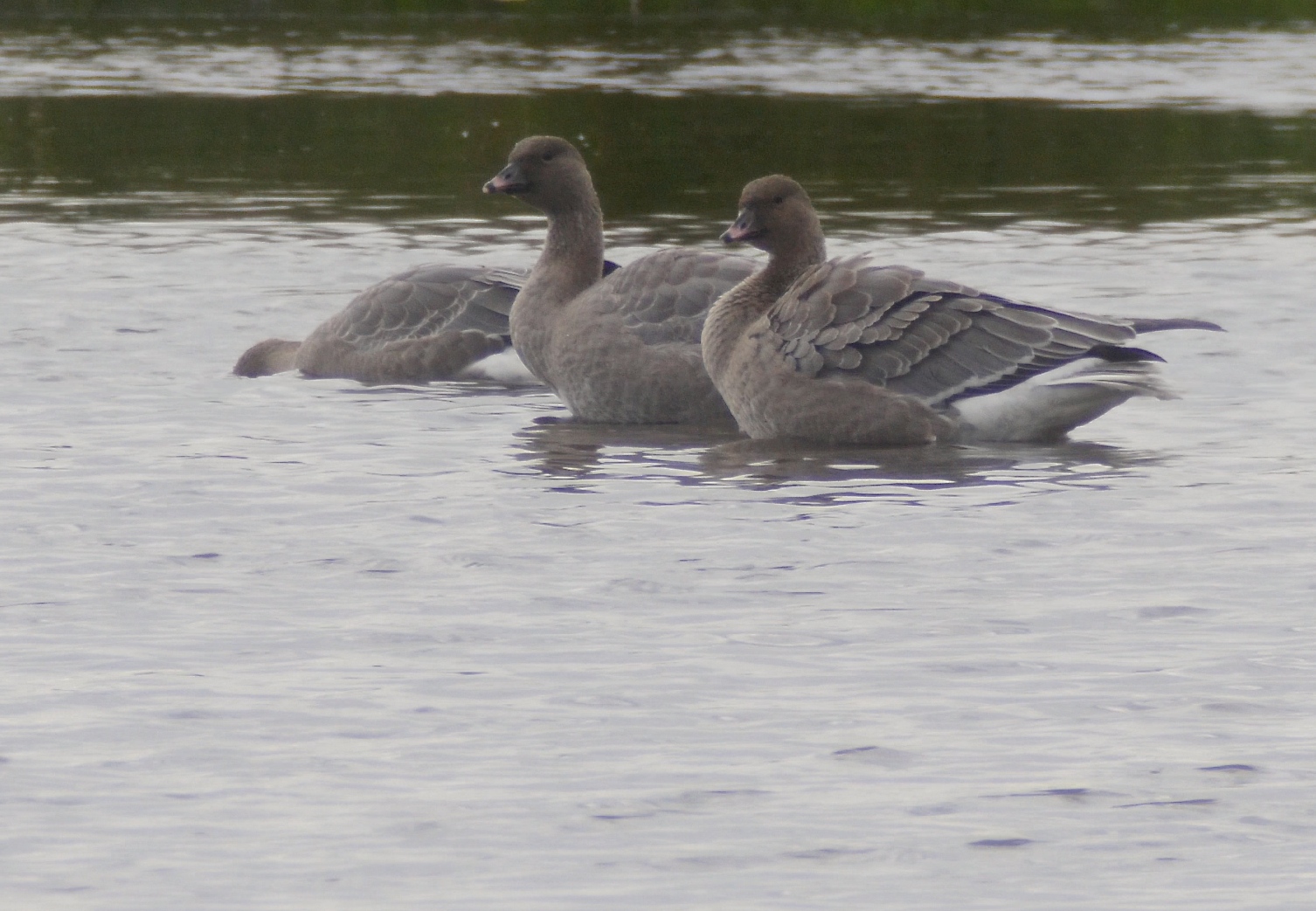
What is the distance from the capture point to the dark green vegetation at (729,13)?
5881 centimetres

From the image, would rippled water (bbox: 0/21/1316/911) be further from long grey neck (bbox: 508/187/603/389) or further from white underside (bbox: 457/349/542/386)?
long grey neck (bbox: 508/187/603/389)

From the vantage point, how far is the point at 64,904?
539 cm

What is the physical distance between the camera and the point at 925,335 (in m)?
11.5

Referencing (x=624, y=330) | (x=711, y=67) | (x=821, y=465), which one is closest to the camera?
(x=821, y=465)

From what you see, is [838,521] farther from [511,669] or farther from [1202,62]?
[1202,62]

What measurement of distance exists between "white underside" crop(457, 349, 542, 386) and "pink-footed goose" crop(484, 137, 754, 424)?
0.72 metres

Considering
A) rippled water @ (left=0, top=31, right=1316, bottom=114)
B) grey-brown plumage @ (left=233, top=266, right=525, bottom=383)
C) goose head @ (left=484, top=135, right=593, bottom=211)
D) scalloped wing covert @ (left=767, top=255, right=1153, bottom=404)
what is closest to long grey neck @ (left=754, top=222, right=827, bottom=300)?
scalloped wing covert @ (left=767, top=255, right=1153, bottom=404)

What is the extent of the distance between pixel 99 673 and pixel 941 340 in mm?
5548

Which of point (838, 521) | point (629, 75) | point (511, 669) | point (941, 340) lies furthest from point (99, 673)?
point (629, 75)

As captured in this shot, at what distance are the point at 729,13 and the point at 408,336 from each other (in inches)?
2087

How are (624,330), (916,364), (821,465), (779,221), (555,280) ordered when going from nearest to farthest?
(821,465), (916,364), (779,221), (624,330), (555,280)

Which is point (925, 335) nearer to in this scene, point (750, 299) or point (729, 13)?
point (750, 299)

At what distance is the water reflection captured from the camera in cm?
1050

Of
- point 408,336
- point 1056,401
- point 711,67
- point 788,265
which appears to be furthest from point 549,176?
point 711,67
